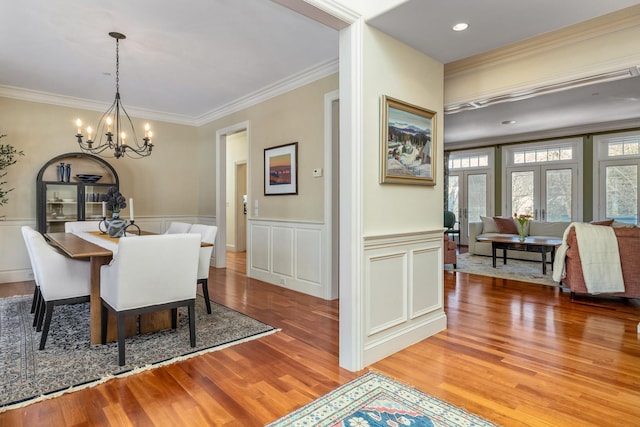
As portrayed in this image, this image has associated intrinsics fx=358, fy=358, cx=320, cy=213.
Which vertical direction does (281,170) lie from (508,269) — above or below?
above

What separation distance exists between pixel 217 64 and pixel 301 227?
2.16m

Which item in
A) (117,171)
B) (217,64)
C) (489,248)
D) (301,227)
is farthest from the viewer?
(489,248)

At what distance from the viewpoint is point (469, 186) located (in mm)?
9422

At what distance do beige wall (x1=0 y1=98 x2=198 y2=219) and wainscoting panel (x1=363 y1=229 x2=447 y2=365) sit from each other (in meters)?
5.05

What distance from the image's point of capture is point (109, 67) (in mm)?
4223

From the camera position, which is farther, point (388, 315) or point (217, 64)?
point (217, 64)

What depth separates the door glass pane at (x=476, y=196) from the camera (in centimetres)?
914

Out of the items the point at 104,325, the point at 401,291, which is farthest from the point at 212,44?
the point at 401,291

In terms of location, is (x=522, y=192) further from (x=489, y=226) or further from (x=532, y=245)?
(x=532, y=245)

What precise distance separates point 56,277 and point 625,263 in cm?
564

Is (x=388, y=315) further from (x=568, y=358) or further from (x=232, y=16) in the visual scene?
(x=232, y=16)

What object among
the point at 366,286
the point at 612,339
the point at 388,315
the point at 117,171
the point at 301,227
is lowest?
the point at 612,339

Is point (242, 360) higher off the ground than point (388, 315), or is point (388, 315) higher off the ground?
point (388, 315)

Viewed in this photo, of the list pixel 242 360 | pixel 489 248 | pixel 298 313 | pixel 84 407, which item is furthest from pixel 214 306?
pixel 489 248
